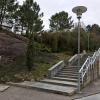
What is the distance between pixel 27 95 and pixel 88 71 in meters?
4.07

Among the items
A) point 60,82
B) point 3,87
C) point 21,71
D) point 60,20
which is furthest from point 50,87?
point 60,20

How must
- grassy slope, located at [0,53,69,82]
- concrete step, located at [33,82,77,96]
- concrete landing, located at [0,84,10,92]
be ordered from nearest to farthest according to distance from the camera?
concrete step, located at [33,82,77,96]
concrete landing, located at [0,84,10,92]
grassy slope, located at [0,53,69,82]

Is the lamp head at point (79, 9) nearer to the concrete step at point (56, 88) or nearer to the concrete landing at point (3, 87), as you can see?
the concrete step at point (56, 88)

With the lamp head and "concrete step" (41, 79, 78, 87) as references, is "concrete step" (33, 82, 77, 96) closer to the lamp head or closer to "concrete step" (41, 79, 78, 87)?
"concrete step" (41, 79, 78, 87)

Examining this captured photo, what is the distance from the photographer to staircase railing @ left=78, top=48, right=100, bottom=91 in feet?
38.9

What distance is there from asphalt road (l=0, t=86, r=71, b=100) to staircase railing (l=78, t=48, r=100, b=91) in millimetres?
1560

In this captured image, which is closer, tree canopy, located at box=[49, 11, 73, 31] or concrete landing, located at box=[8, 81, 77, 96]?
concrete landing, located at box=[8, 81, 77, 96]

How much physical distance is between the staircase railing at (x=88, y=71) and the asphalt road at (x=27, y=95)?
1.56 metres

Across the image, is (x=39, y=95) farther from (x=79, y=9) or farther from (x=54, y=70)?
(x=79, y=9)

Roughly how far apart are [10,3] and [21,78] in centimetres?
1643

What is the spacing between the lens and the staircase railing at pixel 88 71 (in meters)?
11.9

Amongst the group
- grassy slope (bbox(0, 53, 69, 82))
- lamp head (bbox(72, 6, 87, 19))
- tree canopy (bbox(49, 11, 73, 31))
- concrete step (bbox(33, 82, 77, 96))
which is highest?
tree canopy (bbox(49, 11, 73, 31))

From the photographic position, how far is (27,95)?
10523 mm

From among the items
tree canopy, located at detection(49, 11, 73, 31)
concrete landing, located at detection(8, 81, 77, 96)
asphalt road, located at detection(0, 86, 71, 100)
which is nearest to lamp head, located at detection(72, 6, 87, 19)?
concrete landing, located at detection(8, 81, 77, 96)
